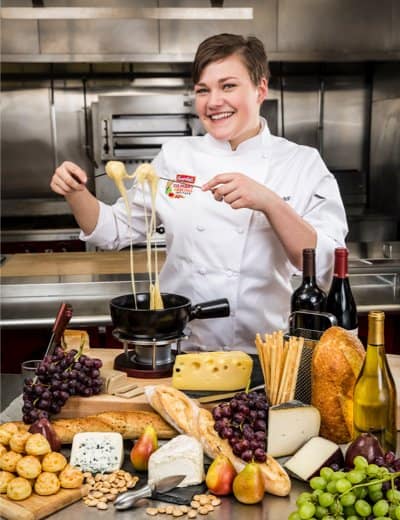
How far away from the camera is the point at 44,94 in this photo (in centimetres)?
577

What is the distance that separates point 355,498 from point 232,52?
1469 mm

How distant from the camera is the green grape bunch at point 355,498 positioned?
1.07 meters

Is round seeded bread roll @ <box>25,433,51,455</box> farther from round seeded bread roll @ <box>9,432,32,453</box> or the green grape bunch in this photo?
the green grape bunch

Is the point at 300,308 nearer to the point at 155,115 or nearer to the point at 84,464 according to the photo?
the point at 84,464

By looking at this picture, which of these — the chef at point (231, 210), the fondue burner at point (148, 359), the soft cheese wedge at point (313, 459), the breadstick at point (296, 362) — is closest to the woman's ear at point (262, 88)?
the chef at point (231, 210)

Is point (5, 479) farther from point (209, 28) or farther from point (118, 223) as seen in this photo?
point (209, 28)

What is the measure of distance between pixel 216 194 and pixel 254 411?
2.32 feet

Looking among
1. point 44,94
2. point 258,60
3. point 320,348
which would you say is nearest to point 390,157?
point 44,94

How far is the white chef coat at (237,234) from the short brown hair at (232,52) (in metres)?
0.24

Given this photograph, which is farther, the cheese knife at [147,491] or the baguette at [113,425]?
the baguette at [113,425]

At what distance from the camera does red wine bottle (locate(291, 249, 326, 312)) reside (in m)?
1.73

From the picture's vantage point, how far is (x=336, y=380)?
4.75 ft

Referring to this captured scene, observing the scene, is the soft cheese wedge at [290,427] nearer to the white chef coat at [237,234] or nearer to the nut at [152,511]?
the nut at [152,511]

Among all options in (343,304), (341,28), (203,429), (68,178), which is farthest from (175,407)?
(341,28)
